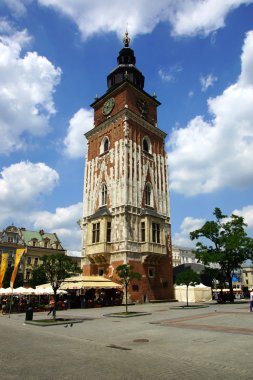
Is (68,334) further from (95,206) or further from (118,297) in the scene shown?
(95,206)

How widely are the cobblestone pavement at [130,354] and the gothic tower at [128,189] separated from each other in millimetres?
22959

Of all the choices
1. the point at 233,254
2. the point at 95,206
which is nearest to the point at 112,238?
the point at 95,206

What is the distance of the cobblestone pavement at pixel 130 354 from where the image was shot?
7.98 m

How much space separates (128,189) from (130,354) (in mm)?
30546

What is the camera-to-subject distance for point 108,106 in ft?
157

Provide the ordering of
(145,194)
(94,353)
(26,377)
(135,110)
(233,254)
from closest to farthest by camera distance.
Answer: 1. (26,377)
2. (94,353)
3. (233,254)
4. (145,194)
5. (135,110)

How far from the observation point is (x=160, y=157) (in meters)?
48.1

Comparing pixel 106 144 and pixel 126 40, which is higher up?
pixel 126 40

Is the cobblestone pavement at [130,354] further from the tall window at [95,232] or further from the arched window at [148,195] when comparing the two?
the arched window at [148,195]

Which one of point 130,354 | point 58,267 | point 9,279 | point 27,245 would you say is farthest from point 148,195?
point 27,245

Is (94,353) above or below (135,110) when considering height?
below

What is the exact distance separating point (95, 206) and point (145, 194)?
7.47m

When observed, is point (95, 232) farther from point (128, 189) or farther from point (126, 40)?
point (126, 40)

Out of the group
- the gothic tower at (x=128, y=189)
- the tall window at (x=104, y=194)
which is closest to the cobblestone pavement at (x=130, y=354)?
the gothic tower at (x=128, y=189)
